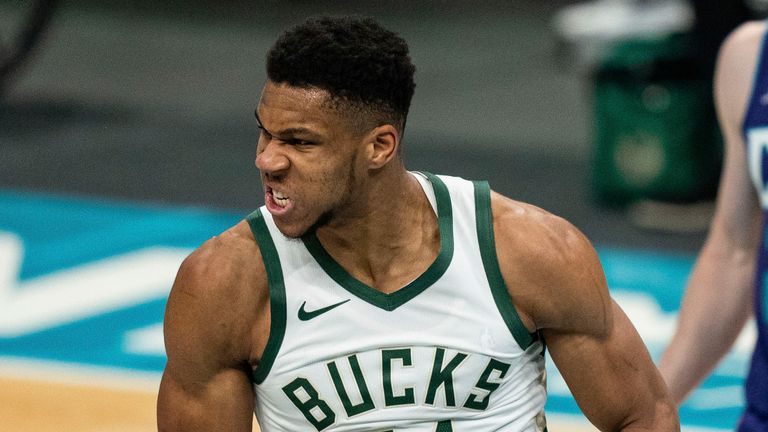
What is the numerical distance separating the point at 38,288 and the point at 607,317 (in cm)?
449

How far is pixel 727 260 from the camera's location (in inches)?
133

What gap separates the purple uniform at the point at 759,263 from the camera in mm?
3180

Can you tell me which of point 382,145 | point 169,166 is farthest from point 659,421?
point 169,166

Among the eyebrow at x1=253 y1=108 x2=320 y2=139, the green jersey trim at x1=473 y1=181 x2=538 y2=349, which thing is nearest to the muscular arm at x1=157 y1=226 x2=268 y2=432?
the eyebrow at x1=253 y1=108 x2=320 y2=139

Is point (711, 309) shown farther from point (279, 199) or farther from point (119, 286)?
point (119, 286)

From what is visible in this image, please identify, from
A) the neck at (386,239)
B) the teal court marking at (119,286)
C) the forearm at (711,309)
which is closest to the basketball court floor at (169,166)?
the teal court marking at (119,286)

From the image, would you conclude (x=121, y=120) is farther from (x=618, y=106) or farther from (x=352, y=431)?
(x=352, y=431)

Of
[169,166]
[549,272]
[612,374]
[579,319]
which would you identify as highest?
[169,166]

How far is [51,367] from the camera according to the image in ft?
19.2

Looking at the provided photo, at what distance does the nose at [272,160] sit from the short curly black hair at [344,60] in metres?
0.12

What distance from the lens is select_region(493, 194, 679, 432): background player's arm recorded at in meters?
2.61

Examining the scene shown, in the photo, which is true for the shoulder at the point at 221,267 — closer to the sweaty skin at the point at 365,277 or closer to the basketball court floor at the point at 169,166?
the sweaty skin at the point at 365,277

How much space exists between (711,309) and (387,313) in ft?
3.57

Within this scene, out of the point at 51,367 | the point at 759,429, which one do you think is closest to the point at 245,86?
the point at 51,367
